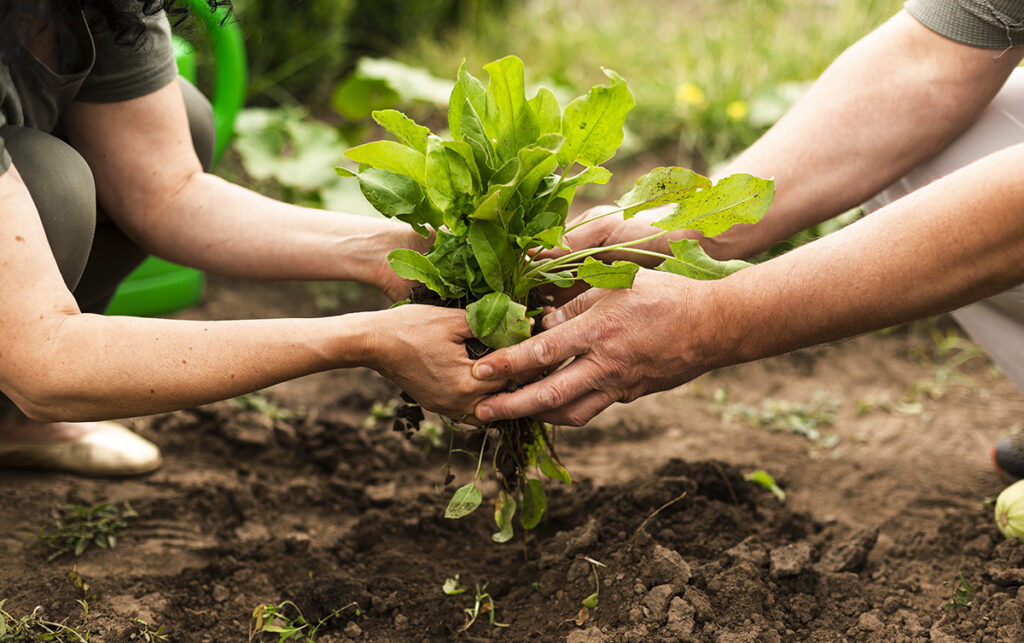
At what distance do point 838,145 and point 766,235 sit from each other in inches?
10.3

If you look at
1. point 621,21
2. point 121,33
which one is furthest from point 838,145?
point 621,21

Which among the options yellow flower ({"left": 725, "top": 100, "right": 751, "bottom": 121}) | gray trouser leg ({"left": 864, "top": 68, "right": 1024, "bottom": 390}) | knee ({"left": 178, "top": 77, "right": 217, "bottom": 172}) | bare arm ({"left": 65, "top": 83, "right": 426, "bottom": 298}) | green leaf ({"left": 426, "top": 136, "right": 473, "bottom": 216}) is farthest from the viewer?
yellow flower ({"left": 725, "top": 100, "right": 751, "bottom": 121})

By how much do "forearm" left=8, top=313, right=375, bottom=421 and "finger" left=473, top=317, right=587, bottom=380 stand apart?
23 centimetres

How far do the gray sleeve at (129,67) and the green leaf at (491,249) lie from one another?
31.7 inches

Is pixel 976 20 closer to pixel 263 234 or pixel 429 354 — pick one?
pixel 429 354

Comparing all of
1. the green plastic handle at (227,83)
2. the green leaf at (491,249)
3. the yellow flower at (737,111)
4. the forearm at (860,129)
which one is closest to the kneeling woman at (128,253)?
the green leaf at (491,249)

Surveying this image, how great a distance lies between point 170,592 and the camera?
1890 millimetres

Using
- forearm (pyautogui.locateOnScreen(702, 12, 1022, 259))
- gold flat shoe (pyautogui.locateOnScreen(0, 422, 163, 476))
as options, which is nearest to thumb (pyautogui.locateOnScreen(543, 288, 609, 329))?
forearm (pyautogui.locateOnScreen(702, 12, 1022, 259))

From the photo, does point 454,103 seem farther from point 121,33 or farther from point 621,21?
point 621,21

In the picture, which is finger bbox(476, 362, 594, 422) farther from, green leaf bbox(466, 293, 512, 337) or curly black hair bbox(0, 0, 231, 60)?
curly black hair bbox(0, 0, 231, 60)

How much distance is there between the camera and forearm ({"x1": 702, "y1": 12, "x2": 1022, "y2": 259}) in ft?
6.86

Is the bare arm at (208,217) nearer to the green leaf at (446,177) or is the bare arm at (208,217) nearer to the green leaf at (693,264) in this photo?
the green leaf at (446,177)

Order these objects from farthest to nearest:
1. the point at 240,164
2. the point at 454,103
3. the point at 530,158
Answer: the point at 240,164 < the point at 454,103 < the point at 530,158

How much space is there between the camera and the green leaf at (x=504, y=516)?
1882 mm
